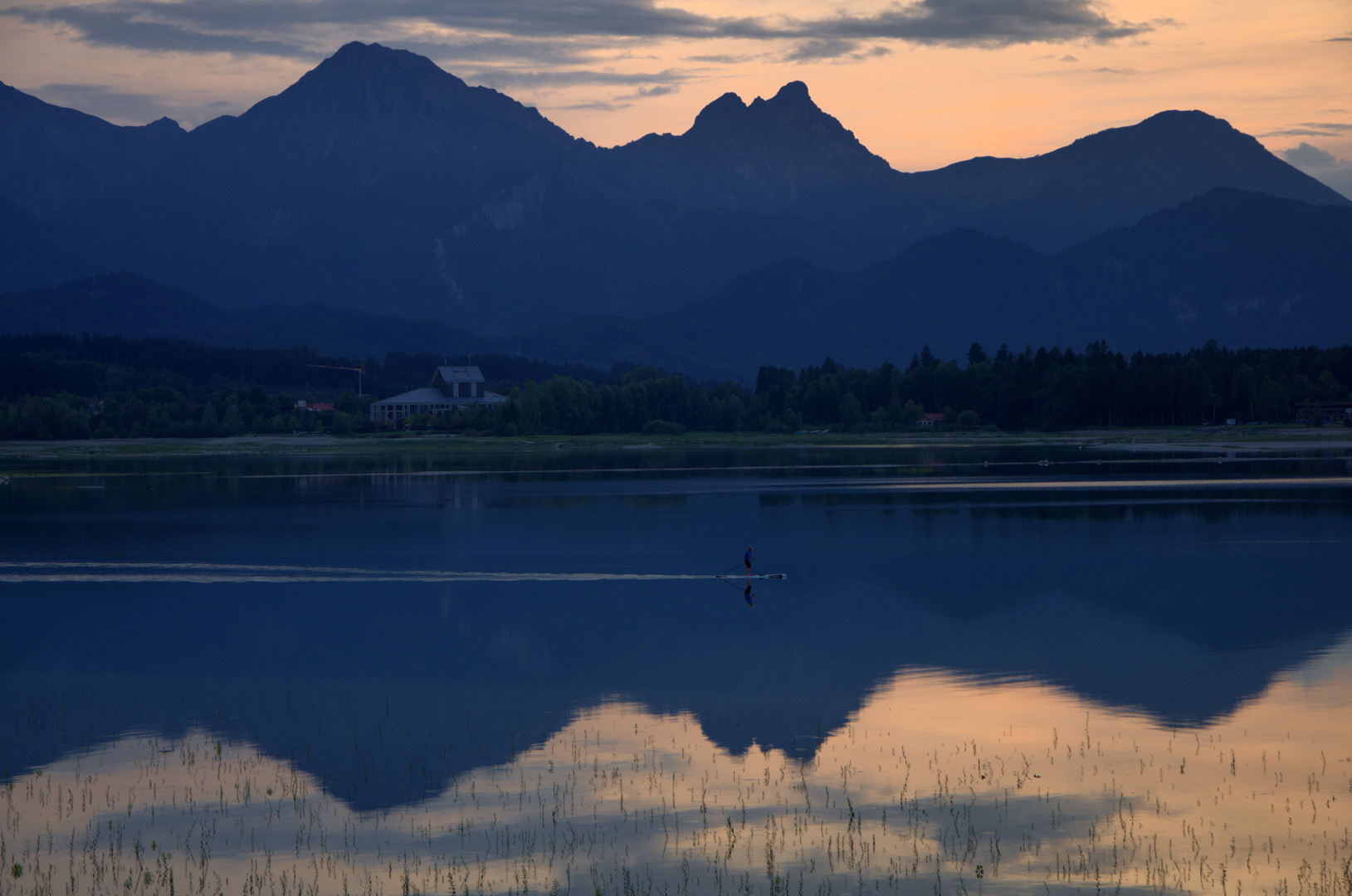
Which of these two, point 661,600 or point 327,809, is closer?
point 327,809

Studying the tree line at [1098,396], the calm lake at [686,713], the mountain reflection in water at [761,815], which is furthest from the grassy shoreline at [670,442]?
the mountain reflection in water at [761,815]

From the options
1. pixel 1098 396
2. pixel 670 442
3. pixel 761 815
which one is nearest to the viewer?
pixel 761 815

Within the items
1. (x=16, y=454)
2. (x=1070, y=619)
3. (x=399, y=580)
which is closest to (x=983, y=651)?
(x=1070, y=619)

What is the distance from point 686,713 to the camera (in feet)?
78.0

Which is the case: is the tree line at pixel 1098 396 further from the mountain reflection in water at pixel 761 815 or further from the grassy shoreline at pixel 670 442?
the mountain reflection in water at pixel 761 815

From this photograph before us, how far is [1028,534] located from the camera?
53.1 meters

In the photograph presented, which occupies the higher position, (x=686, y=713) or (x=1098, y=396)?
(x=1098, y=396)

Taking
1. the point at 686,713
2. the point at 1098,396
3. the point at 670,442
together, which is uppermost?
the point at 1098,396

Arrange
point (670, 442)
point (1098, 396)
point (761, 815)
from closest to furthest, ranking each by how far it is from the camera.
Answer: point (761, 815) < point (1098, 396) < point (670, 442)

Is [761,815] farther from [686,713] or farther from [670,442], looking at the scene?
[670,442]

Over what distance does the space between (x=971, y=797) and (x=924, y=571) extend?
81.9ft

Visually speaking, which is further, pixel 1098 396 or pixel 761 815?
pixel 1098 396

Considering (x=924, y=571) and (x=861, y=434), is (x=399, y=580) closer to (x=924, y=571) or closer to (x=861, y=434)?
(x=924, y=571)

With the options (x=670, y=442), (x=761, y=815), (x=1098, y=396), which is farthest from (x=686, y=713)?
(x=1098, y=396)
